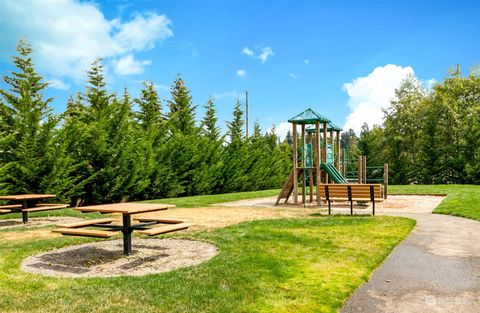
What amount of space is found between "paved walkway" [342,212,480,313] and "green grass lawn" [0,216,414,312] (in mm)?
220

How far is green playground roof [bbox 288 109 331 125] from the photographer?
16.3 m

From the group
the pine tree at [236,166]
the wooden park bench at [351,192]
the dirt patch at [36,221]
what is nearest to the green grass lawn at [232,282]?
the dirt patch at [36,221]

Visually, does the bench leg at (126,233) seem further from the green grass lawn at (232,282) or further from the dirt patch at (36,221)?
the dirt patch at (36,221)

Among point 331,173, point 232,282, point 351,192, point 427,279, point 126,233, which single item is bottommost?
point 427,279

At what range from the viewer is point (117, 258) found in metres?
6.54

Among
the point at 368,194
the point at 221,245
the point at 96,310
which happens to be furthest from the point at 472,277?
the point at 368,194

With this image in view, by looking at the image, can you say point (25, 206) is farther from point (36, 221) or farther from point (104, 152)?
point (104, 152)

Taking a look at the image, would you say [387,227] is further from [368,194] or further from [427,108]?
[427,108]

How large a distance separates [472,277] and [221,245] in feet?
12.9

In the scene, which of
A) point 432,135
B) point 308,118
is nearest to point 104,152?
point 308,118

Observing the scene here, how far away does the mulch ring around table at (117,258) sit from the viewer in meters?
5.74

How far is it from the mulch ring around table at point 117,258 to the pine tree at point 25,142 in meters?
8.81

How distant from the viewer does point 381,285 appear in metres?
4.99

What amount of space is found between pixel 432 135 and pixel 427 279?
33.0 m
